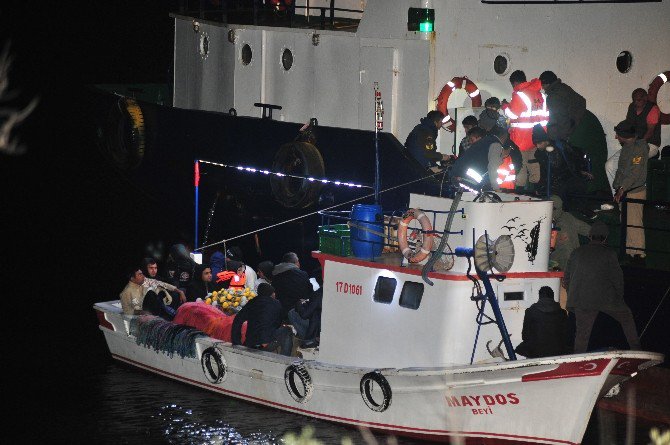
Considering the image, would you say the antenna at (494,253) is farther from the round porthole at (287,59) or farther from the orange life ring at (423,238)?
the round porthole at (287,59)

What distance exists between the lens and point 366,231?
15055mm

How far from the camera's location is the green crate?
1533 centimetres

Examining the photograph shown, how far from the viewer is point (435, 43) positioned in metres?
20.0

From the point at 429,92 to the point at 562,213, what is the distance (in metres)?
4.43

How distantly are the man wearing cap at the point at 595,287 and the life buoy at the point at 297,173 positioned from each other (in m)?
6.48

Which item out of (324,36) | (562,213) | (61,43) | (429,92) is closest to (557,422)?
(562,213)

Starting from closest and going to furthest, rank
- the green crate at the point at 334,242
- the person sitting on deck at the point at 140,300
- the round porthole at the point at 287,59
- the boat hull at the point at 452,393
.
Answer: the boat hull at the point at 452,393
the green crate at the point at 334,242
the person sitting on deck at the point at 140,300
the round porthole at the point at 287,59

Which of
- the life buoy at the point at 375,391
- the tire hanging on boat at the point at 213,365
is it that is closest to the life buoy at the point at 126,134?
the tire hanging on boat at the point at 213,365

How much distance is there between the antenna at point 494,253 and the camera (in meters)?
14.0

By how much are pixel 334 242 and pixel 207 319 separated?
2765 millimetres

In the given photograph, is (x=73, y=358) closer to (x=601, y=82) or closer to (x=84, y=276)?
(x=84, y=276)

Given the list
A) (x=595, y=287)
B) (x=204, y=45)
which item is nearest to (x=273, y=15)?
(x=204, y=45)

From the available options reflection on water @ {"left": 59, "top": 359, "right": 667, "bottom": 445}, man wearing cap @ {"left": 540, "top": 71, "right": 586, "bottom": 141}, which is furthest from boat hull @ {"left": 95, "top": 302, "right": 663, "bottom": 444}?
man wearing cap @ {"left": 540, "top": 71, "right": 586, "bottom": 141}

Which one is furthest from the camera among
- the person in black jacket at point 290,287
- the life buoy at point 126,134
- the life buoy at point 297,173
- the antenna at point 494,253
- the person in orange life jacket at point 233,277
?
the life buoy at point 126,134
